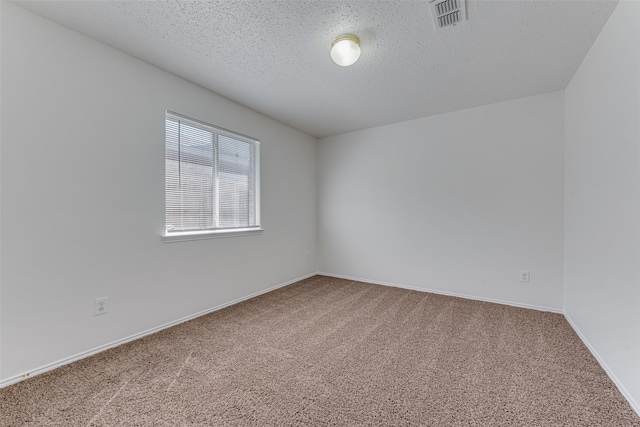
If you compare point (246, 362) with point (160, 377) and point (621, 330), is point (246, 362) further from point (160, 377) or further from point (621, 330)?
point (621, 330)

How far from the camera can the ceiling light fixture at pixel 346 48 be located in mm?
1944

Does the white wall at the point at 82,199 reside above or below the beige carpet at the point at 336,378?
above

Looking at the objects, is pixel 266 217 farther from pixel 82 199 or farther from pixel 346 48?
pixel 346 48

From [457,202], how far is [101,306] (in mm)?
3855

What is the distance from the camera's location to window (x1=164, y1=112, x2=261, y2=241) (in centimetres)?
256

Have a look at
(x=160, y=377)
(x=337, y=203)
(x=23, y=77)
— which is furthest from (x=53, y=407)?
(x=337, y=203)

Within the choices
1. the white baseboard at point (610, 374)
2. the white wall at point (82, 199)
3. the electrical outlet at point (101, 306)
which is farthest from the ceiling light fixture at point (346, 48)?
the white baseboard at point (610, 374)

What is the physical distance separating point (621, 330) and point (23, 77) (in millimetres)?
4175

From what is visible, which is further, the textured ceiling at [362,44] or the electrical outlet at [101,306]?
the electrical outlet at [101,306]

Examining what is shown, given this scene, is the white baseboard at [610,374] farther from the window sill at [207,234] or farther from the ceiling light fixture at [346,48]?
the window sill at [207,234]

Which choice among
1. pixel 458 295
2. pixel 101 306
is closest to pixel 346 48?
pixel 101 306

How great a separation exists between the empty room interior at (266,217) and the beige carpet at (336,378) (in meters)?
0.02

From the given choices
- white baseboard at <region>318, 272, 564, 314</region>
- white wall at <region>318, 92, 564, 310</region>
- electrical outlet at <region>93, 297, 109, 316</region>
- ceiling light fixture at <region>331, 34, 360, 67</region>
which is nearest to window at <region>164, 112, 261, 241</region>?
electrical outlet at <region>93, 297, 109, 316</region>

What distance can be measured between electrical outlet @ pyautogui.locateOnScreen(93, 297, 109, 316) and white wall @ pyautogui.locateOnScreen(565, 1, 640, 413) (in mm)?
3494
